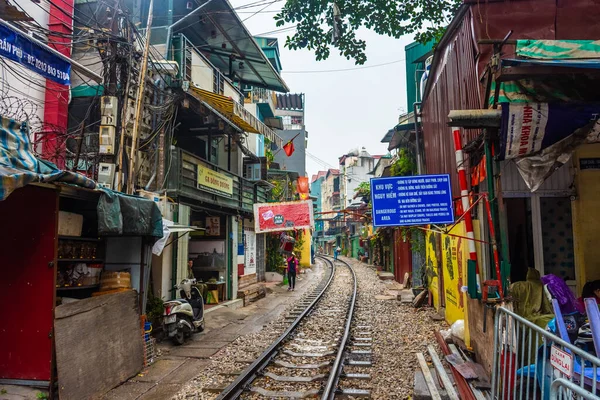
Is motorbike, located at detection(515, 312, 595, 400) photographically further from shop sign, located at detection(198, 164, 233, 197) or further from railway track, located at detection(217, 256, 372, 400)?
shop sign, located at detection(198, 164, 233, 197)

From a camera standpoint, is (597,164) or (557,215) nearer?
(597,164)

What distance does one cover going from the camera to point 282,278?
71.5 ft

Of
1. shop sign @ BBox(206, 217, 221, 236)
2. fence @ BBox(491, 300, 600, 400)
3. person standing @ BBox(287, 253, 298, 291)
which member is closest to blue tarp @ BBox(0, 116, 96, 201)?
fence @ BBox(491, 300, 600, 400)

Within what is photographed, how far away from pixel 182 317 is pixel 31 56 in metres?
5.66

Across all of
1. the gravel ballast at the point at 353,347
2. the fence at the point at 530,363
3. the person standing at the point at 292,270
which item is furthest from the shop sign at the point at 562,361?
the person standing at the point at 292,270

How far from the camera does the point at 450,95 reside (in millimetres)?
8758

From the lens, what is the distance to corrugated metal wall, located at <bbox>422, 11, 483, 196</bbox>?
23.1 ft

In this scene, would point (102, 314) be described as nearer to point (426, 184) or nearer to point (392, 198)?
point (392, 198)

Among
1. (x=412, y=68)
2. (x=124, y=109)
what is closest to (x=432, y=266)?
(x=124, y=109)

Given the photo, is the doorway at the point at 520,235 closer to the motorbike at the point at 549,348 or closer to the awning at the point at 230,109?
the motorbike at the point at 549,348

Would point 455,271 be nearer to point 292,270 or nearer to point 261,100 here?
point 292,270

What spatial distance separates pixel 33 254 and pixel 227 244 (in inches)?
374

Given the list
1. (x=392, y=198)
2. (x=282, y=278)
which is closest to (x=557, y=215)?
(x=392, y=198)

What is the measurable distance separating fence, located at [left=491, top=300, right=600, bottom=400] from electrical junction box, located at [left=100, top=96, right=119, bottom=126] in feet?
28.2
